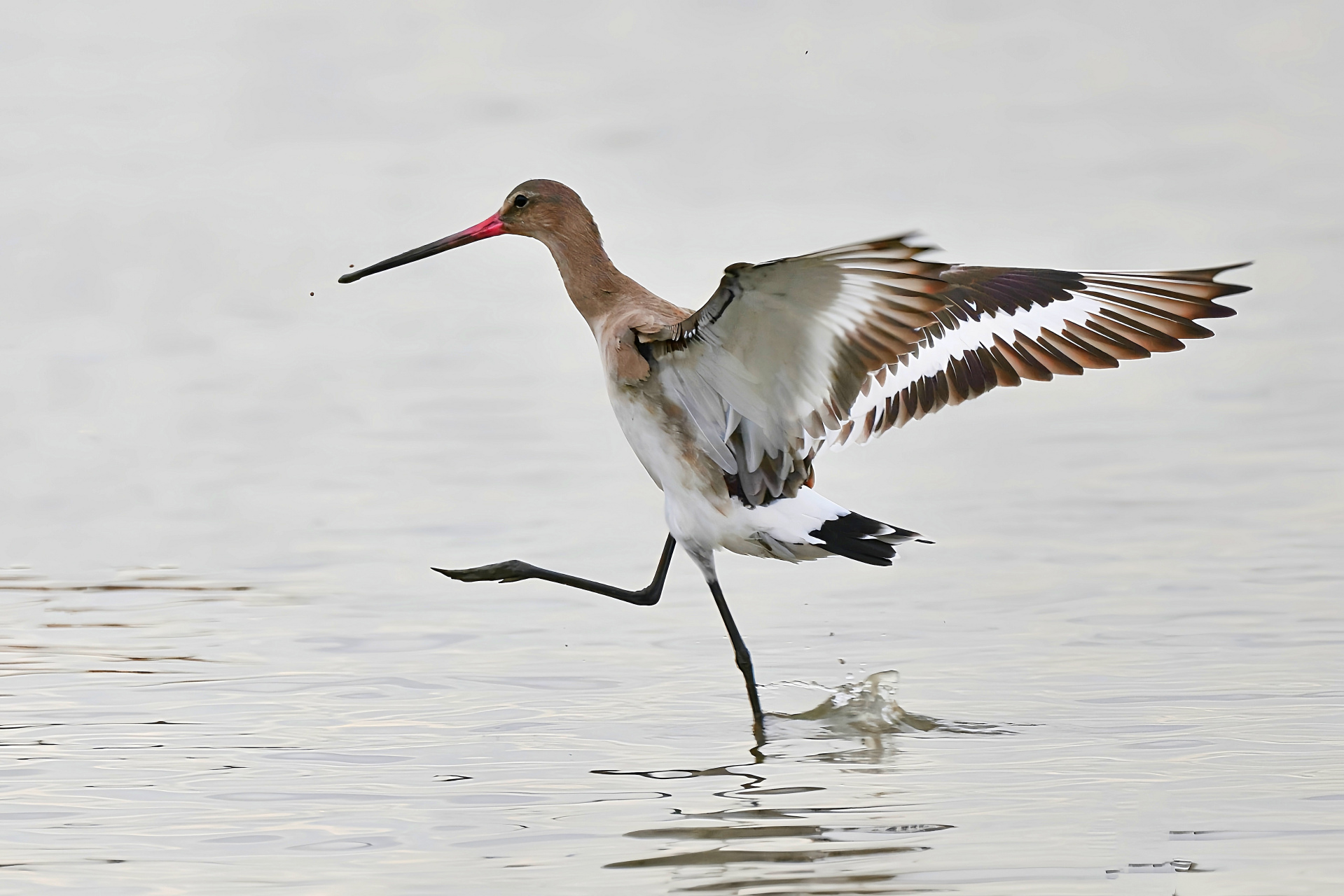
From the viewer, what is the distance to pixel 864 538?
6297 mm

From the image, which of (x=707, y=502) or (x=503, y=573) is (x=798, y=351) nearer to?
(x=707, y=502)

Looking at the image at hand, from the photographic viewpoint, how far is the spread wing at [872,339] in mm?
5246

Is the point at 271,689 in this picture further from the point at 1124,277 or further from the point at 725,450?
the point at 1124,277

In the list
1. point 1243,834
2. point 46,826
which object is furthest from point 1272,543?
point 46,826

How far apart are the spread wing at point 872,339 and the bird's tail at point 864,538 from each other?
22 cm

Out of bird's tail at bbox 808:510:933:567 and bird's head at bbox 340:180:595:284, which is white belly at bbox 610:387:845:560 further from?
bird's head at bbox 340:180:595:284

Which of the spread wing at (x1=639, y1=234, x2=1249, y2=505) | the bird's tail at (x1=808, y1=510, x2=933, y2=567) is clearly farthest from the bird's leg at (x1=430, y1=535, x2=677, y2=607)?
the spread wing at (x1=639, y1=234, x2=1249, y2=505)

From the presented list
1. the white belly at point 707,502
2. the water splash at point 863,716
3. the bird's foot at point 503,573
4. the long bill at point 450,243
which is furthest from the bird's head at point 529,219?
the water splash at point 863,716

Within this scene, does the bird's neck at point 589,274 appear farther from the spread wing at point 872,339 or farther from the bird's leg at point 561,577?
the bird's leg at point 561,577

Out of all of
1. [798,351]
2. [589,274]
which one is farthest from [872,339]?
[589,274]

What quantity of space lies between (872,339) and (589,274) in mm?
1659

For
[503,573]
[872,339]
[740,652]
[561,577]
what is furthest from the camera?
[561,577]

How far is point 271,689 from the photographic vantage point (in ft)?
22.6

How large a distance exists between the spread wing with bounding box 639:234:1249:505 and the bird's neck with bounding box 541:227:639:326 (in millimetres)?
629
